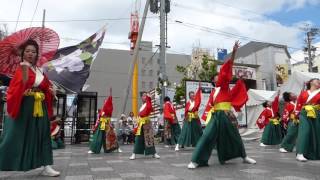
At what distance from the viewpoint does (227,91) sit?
20.9 feet

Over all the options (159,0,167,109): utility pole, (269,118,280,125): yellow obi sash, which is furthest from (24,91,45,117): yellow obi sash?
(159,0,167,109): utility pole

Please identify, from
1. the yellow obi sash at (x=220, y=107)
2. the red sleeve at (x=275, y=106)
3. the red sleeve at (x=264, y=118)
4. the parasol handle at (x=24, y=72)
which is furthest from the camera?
the red sleeve at (x=264, y=118)

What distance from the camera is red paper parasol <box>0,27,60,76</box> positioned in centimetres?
538

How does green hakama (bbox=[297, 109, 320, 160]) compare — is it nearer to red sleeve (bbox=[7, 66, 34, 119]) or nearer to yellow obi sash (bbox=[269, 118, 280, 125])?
red sleeve (bbox=[7, 66, 34, 119])

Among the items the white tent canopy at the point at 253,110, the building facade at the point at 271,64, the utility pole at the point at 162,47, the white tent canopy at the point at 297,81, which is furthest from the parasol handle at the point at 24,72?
the building facade at the point at 271,64

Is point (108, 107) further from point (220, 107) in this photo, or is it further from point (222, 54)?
point (222, 54)

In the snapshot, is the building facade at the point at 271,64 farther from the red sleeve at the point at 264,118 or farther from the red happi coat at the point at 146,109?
the red happi coat at the point at 146,109

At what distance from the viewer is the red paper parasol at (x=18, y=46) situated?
5379 mm

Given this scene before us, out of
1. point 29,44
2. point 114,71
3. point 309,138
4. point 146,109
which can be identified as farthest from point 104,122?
point 114,71

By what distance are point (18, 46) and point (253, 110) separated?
1475 centimetres

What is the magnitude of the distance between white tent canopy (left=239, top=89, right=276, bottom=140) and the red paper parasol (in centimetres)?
1329

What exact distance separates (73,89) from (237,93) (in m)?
7.63

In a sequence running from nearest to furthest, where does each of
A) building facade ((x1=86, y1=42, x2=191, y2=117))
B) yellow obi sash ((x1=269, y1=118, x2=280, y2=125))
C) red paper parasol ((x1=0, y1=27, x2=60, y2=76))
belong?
red paper parasol ((x1=0, y1=27, x2=60, y2=76)) < yellow obi sash ((x1=269, y1=118, x2=280, y2=125)) < building facade ((x1=86, y1=42, x2=191, y2=117))

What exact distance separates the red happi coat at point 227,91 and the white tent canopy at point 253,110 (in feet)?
36.6
